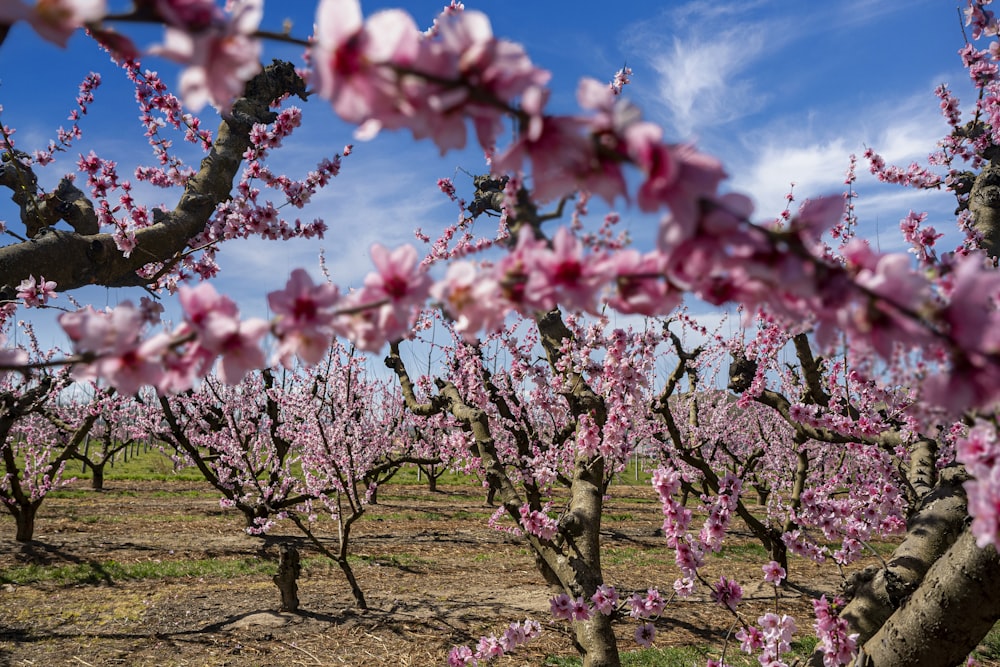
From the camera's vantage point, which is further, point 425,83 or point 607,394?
point 607,394

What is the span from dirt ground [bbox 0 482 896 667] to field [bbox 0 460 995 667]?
0.03 metres

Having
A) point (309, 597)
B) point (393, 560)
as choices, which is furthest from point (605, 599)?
point (393, 560)

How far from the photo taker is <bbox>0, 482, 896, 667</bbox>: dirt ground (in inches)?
229

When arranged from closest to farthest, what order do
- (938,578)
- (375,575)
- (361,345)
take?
(361,345) → (938,578) → (375,575)

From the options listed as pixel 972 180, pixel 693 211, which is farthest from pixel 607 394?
pixel 972 180

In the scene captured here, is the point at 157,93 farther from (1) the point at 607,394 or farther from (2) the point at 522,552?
(2) the point at 522,552

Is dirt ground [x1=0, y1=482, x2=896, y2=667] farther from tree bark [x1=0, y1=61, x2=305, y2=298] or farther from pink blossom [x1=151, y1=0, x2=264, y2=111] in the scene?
pink blossom [x1=151, y1=0, x2=264, y2=111]

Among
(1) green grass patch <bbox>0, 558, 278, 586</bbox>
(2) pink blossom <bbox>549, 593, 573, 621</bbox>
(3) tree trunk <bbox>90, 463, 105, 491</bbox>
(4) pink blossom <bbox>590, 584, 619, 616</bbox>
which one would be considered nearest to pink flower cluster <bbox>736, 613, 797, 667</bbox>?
(4) pink blossom <bbox>590, 584, 619, 616</bbox>

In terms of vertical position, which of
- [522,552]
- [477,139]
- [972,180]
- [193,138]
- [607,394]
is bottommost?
[522,552]

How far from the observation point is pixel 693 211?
75cm

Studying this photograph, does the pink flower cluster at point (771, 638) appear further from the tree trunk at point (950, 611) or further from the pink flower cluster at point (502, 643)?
the pink flower cluster at point (502, 643)

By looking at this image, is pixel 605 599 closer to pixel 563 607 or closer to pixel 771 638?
pixel 563 607

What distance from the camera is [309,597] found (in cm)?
762

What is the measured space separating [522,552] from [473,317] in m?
10.9
